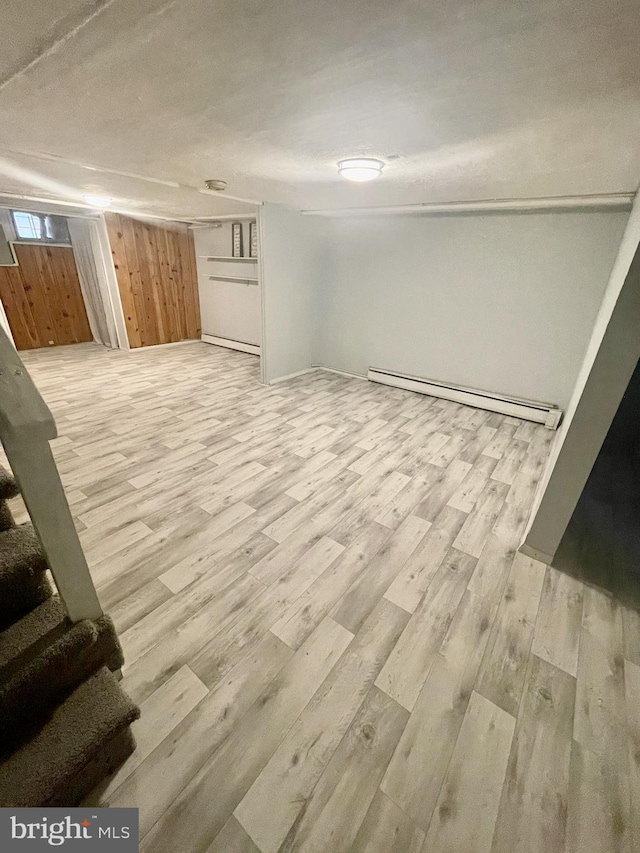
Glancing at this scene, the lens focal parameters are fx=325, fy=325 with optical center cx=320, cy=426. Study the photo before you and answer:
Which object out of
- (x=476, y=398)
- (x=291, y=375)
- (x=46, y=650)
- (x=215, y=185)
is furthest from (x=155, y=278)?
(x=46, y=650)

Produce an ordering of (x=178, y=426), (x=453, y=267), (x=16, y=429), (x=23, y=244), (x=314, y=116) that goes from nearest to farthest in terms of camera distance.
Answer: (x=16, y=429)
(x=314, y=116)
(x=178, y=426)
(x=453, y=267)
(x=23, y=244)

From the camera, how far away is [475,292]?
363 centimetres

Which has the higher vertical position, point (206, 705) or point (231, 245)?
point (231, 245)

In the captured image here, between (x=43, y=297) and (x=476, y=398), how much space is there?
23.1 feet

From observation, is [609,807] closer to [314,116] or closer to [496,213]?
[314,116]

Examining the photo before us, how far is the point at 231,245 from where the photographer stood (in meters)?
5.40

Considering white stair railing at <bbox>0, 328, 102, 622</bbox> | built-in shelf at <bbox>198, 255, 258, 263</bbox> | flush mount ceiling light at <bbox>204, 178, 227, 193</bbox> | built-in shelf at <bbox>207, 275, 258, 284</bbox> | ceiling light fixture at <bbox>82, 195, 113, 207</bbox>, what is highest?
ceiling light fixture at <bbox>82, 195, 113, 207</bbox>

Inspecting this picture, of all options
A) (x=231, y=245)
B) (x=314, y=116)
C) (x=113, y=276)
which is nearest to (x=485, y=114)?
(x=314, y=116)

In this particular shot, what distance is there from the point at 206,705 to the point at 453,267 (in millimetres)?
4243

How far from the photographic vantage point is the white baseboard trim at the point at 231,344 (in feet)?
19.1

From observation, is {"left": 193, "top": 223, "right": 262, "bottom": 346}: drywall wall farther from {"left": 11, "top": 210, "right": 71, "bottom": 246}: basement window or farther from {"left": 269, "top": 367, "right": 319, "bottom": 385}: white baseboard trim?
{"left": 11, "top": 210, "right": 71, "bottom": 246}: basement window

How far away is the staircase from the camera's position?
2.68 ft

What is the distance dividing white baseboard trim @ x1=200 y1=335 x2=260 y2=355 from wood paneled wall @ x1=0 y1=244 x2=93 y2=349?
2250mm
